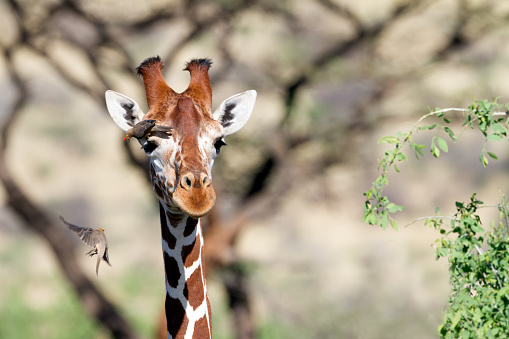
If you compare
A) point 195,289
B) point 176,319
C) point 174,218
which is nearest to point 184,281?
point 195,289

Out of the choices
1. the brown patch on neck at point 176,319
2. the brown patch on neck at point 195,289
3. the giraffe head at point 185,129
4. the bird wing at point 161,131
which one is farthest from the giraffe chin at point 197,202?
the brown patch on neck at point 176,319

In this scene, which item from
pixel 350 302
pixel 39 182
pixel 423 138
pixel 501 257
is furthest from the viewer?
pixel 39 182

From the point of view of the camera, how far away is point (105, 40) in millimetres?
13773

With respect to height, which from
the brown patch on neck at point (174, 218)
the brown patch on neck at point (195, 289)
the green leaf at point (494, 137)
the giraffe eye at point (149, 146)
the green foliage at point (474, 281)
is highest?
the giraffe eye at point (149, 146)

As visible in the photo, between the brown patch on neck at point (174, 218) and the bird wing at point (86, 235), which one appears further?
the bird wing at point (86, 235)

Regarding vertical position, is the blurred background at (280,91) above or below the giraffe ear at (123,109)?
above

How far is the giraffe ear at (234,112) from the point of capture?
4934 millimetres

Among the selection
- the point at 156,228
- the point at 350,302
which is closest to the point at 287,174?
the point at 350,302

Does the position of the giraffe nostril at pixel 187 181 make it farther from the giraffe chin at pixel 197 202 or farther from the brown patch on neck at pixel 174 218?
the brown patch on neck at pixel 174 218

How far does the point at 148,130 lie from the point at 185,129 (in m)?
0.20

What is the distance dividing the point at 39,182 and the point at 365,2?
15.7 m

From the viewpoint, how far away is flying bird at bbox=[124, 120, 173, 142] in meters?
4.34

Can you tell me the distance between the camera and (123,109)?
4785mm

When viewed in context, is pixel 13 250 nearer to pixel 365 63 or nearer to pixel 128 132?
pixel 365 63
